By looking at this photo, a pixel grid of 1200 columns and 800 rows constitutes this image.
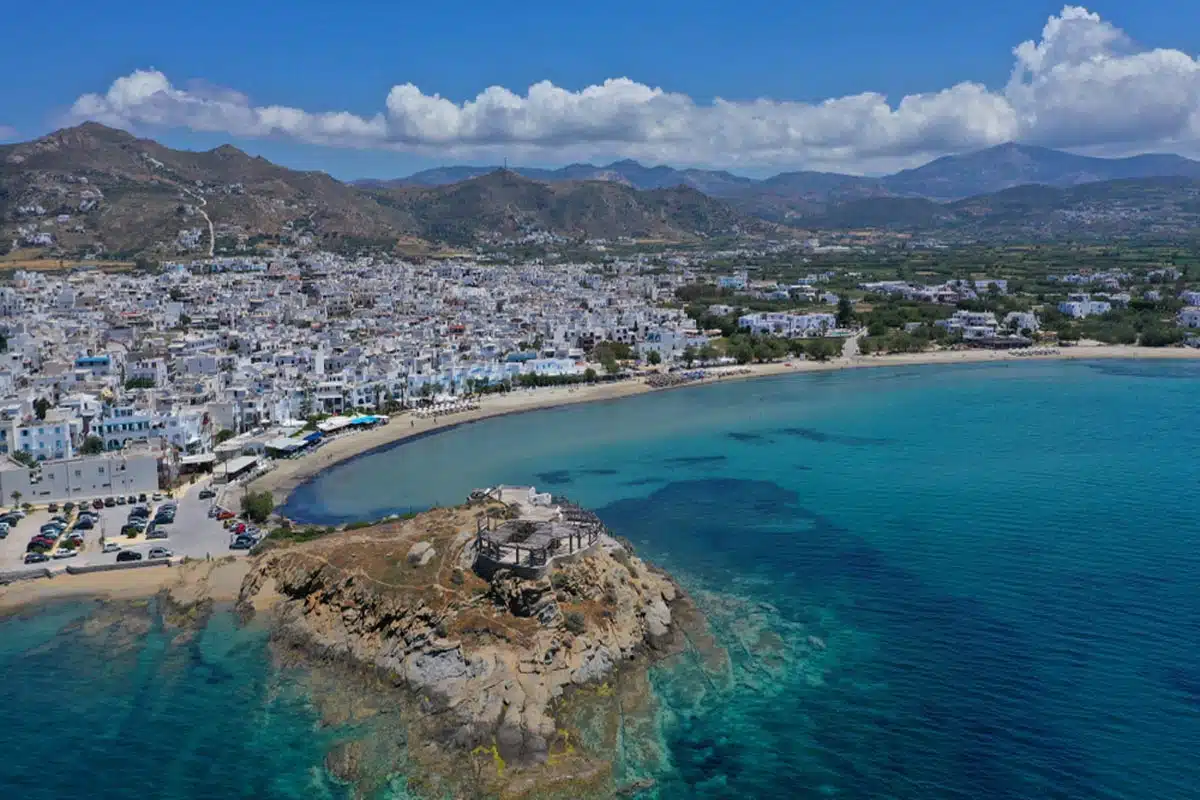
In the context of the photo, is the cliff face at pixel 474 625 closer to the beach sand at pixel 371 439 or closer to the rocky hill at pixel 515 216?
the beach sand at pixel 371 439

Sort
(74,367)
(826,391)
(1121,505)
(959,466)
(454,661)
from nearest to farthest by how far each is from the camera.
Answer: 1. (454,661)
2. (1121,505)
3. (959,466)
4. (74,367)
5. (826,391)

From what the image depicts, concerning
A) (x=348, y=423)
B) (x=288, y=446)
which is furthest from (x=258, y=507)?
(x=348, y=423)

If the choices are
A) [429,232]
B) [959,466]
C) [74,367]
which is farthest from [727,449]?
[429,232]

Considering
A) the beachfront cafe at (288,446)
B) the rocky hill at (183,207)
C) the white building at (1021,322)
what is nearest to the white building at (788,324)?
the white building at (1021,322)

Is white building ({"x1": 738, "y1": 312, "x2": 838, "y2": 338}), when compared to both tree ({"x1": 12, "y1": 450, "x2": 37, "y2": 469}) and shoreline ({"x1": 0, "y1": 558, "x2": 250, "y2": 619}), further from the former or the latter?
shoreline ({"x1": 0, "y1": 558, "x2": 250, "y2": 619})

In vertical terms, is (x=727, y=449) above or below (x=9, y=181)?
below

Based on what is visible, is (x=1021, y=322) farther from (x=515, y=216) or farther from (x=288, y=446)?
(x=515, y=216)

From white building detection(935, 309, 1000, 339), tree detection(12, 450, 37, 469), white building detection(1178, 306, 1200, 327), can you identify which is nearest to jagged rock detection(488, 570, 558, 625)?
tree detection(12, 450, 37, 469)

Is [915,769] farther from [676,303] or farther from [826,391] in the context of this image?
[676,303]
